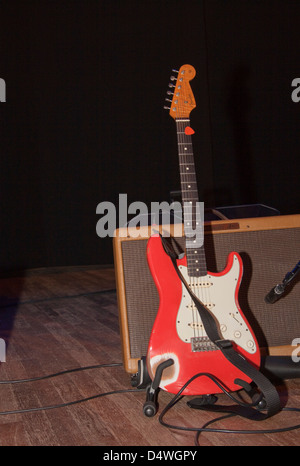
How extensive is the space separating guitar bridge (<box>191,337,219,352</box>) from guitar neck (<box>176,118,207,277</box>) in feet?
0.62

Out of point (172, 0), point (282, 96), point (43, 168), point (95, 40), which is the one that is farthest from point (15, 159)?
point (282, 96)

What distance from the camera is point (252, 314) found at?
188 centimetres

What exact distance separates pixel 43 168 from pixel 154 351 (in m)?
3.99

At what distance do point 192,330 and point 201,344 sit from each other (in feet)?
0.16

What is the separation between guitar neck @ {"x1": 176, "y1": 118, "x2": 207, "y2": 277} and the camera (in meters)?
1.65

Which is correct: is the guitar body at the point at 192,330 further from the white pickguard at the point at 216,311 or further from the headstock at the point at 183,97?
the headstock at the point at 183,97

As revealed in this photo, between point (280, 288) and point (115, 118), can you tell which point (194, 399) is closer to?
point (280, 288)

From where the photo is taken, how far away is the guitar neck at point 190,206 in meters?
1.65

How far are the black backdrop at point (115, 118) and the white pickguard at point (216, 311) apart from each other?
11.8 feet

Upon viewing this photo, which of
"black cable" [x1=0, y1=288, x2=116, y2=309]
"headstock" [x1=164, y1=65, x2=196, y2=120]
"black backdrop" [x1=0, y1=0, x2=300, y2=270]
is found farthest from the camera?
"black backdrop" [x1=0, y1=0, x2=300, y2=270]

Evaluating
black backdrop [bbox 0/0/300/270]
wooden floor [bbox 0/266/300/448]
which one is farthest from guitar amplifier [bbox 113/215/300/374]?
black backdrop [bbox 0/0/300/270]

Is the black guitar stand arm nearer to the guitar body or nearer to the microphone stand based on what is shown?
the guitar body

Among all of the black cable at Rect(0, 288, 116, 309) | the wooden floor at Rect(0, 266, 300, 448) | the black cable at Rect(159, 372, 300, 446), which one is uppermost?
the black cable at Rect(159, 372, 300, 446)
